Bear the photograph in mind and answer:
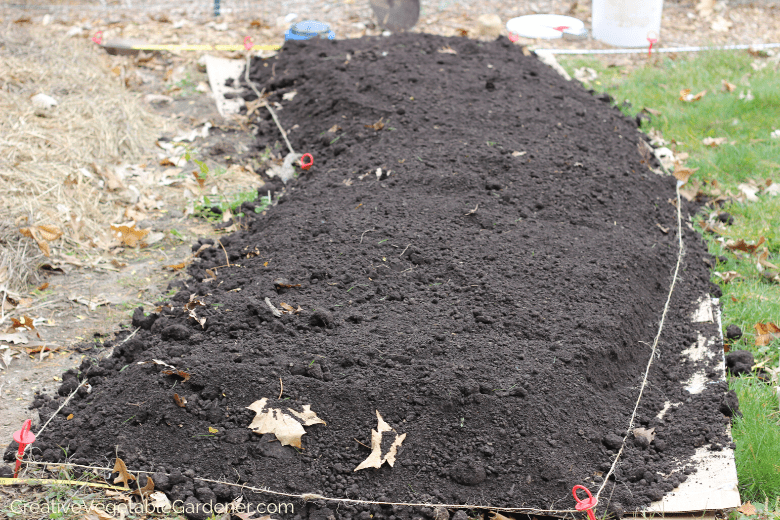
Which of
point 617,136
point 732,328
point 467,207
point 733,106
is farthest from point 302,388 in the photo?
point 733,106

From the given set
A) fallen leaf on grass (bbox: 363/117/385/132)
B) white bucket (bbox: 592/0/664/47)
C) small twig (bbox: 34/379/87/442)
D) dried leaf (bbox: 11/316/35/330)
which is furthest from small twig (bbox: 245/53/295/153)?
white bucket (bbox: 592/0/664/47)

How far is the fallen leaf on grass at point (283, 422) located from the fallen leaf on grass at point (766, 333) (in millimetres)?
2277

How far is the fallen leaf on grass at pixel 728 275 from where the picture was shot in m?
3.61

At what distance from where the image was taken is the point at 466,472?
223cm

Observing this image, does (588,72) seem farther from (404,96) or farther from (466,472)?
(466,472)

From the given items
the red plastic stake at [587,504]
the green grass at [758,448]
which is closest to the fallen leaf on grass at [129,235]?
the red plastic stake at [587,504]

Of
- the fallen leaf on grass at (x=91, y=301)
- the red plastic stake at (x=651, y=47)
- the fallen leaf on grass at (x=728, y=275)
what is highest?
the red plastic stake at (x=651, y=47)

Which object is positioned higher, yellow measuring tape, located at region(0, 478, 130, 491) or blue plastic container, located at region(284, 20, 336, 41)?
blue plastic container, located at region(284, 20, 336, 41)

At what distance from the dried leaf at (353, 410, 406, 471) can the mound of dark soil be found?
3cm

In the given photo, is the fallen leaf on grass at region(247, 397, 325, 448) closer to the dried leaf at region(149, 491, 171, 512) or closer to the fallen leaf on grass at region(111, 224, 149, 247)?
the dried leaf at region(149, 491, 171, 512)

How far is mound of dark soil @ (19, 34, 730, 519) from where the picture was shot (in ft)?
7.45

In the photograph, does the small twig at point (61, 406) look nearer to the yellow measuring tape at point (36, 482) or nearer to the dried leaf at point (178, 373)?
the yellow measuring tape at point (36, 482)

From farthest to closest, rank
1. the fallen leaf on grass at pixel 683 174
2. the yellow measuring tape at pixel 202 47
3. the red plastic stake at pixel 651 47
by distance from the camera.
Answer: the yellow measuring tape at pixel 202 47
the red plastic stake at pixel 651 47
the fallen leaf on grass at pixel 683 174

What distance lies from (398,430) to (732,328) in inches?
77.4
